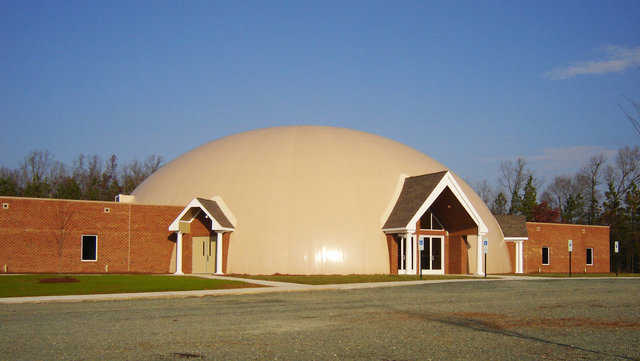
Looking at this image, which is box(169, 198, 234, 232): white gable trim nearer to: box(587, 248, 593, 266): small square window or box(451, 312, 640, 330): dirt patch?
box(451, 312, 640, 330): dirt patch

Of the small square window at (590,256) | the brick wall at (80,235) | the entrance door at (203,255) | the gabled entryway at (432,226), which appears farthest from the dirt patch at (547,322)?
the small square window at (590,256)

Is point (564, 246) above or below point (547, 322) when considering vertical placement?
above

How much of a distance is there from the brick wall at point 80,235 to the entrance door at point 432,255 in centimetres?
1440

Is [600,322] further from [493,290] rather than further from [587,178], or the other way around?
[587,178]

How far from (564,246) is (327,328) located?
38.7m

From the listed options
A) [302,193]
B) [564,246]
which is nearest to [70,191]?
[302,193]

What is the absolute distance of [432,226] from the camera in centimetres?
3700

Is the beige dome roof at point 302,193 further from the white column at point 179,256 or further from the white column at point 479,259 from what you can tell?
the white column at point 179,256

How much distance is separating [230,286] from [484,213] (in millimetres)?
21445

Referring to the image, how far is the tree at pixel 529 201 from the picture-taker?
82.6 m

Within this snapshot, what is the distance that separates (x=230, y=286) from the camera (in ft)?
78.7

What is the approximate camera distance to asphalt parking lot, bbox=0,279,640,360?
10.2m

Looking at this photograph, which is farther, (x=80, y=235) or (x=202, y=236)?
(x=202, y=236)

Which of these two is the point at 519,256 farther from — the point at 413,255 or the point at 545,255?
the point at 413,255
